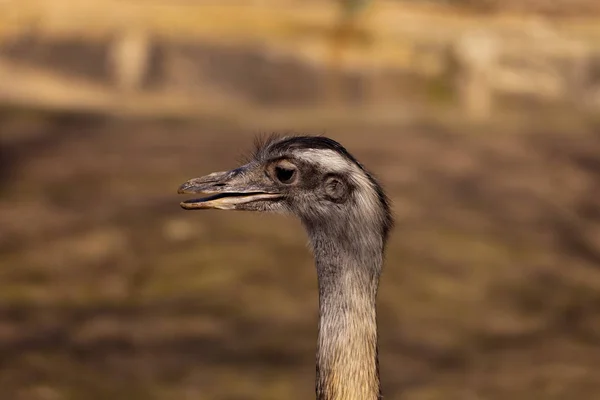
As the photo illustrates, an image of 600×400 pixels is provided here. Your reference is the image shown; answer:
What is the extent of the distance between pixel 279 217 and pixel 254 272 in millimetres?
1522

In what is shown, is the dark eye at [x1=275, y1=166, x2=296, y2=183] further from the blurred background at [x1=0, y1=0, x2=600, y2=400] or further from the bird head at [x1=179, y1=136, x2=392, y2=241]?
the blurred background at [x1=0, y1=0, x2=600, y2=400]

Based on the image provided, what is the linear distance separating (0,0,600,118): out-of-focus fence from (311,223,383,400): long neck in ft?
37.5

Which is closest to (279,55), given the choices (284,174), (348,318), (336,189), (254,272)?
(254,272)

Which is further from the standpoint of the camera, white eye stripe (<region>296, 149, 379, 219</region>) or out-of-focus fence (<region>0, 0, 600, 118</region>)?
out-of-focus fence (<region>0, 0, 600, 118</region>)

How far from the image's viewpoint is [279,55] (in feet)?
53.3

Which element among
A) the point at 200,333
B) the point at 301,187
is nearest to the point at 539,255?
the point at 200,333

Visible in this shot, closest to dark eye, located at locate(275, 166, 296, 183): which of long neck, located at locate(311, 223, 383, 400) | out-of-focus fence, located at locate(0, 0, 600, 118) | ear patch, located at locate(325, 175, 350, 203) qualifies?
ear patch, located at locate(325, 175, 350, 203)

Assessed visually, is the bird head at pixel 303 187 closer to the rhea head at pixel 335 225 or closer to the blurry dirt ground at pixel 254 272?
the rhea head at pixel 335 225

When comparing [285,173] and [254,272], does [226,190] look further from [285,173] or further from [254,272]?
[254,272]

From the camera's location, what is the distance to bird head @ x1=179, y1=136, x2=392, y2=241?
3.72 m

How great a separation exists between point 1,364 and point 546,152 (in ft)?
25.9

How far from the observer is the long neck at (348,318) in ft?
11.9

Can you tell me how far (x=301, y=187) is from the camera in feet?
12.7

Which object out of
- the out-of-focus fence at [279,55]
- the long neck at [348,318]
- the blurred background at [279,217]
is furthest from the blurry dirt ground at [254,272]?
the long neck at [348,318]
